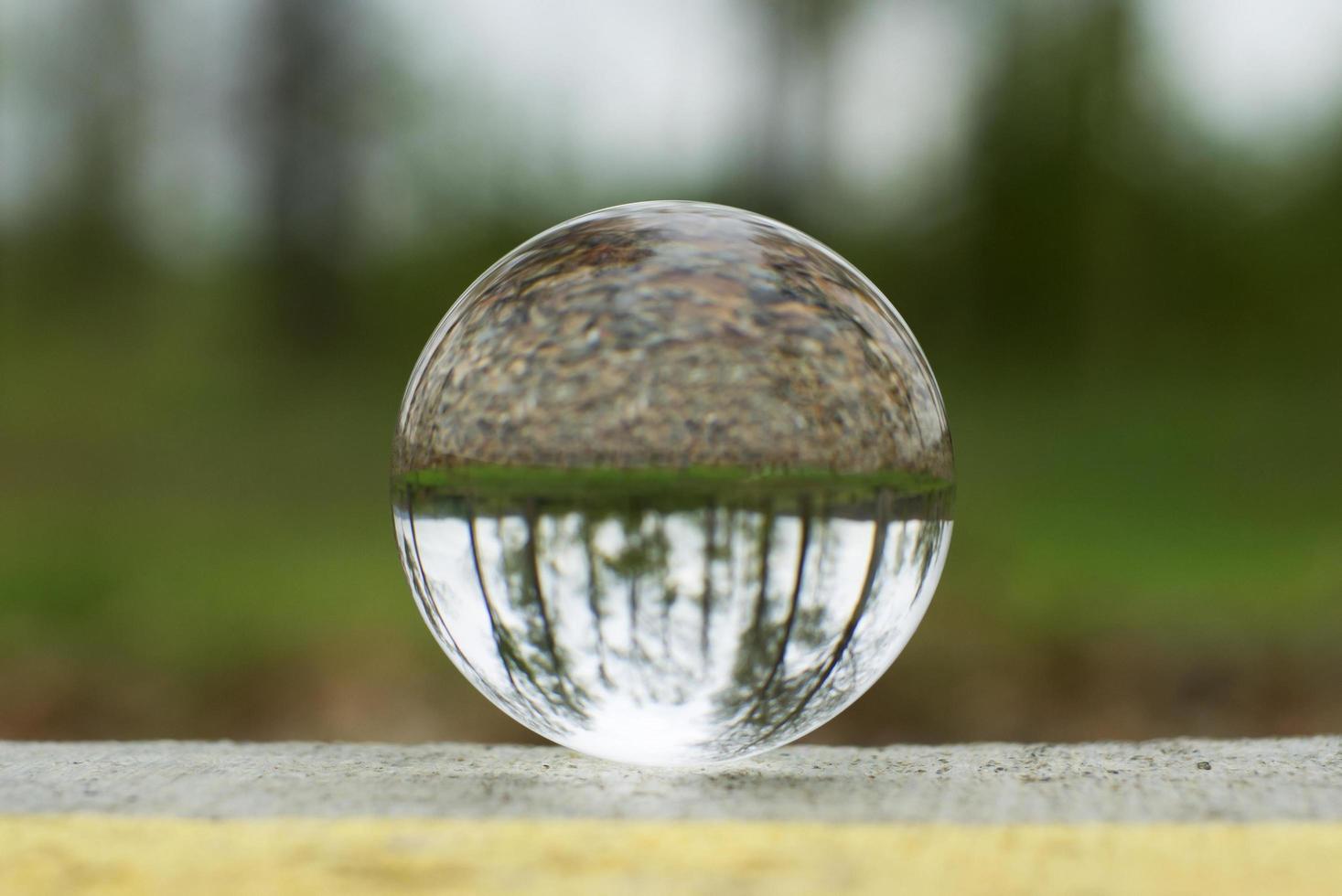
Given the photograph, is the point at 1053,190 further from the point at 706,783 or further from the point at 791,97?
the point at 706,783

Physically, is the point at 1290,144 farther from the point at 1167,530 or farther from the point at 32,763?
the point at 32,763

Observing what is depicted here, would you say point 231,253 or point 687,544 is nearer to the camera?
point 687,544

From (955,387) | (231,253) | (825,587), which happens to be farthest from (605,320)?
(231,253)

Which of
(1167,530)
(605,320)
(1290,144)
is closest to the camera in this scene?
(605,320)

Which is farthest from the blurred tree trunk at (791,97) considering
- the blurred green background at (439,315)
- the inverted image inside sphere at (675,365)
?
the inverted image inside sphere at (675,365)

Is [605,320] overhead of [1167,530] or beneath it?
overhead

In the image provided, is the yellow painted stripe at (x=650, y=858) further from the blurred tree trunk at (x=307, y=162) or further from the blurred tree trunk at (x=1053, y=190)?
the blurred tree trunk at (x=307, y=162)

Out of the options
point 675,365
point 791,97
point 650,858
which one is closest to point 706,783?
point 650,858
